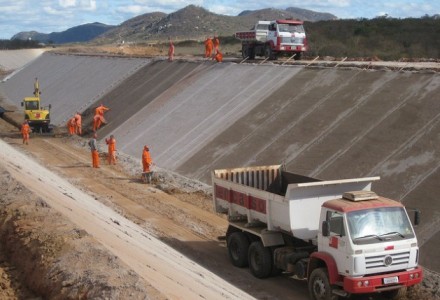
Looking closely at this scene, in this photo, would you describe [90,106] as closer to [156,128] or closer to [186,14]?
[156,128]

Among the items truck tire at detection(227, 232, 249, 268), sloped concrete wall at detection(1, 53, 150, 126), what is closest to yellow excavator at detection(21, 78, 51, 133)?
sloped concrete wall at detection(1, 53, 150, 126)

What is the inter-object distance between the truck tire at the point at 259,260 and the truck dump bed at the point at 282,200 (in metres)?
0.59

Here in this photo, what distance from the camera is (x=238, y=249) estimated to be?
15.3m

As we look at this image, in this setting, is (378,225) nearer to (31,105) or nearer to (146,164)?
(146,164)

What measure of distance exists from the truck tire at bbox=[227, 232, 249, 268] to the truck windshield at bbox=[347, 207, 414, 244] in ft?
12.9

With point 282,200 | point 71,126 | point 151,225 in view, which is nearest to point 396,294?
point 282,200

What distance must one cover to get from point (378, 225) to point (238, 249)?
440 cm

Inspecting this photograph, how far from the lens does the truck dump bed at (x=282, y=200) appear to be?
13180 mm

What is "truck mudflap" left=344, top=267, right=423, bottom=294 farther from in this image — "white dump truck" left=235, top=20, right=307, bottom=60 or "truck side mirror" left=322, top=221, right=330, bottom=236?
"white dump truck" left=235, top=20, right=307, bottom=60

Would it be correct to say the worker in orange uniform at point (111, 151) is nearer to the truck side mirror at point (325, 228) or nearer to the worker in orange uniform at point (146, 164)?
the worker in orange uniform at point (146, 164)

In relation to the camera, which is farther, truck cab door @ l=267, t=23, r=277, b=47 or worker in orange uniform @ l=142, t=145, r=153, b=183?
truck cab door @ l=267, t=23, r=277, b=47

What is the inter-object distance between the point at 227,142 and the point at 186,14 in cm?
17842

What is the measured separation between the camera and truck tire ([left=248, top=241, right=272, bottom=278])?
14.2 meters

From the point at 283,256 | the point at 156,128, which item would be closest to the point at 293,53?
the point at 156,128
